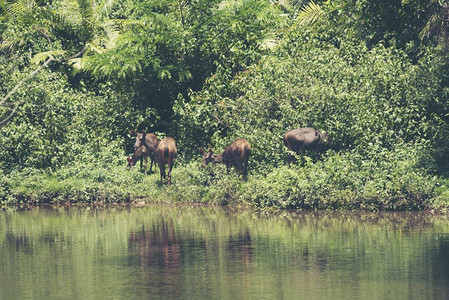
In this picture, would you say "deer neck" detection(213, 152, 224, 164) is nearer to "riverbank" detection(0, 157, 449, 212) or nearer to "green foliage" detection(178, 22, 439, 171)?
"riverbank" detection(0, 157, 449, 212)

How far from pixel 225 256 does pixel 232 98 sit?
12.6m

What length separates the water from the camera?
11.8m

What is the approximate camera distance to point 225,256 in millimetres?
14531

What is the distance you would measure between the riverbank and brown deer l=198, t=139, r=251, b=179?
0.24m

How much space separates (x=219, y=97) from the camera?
26109 mm

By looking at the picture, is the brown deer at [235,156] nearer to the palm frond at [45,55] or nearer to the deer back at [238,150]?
the deer back at [238,150]

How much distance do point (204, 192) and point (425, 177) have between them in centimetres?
632

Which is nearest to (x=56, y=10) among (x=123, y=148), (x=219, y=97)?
(x=123, y=148)

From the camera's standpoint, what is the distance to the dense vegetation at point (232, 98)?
69.6 feet

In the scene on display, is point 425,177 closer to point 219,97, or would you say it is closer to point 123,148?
point 219,97

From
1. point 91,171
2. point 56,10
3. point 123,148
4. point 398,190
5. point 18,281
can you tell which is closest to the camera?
point 18,281

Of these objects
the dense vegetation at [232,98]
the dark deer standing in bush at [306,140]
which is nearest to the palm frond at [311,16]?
the dense vegetation at [232,98]

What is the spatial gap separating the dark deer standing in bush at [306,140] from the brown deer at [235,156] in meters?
1.27

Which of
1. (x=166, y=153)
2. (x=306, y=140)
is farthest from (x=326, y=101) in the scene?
(x=166, y=153)
